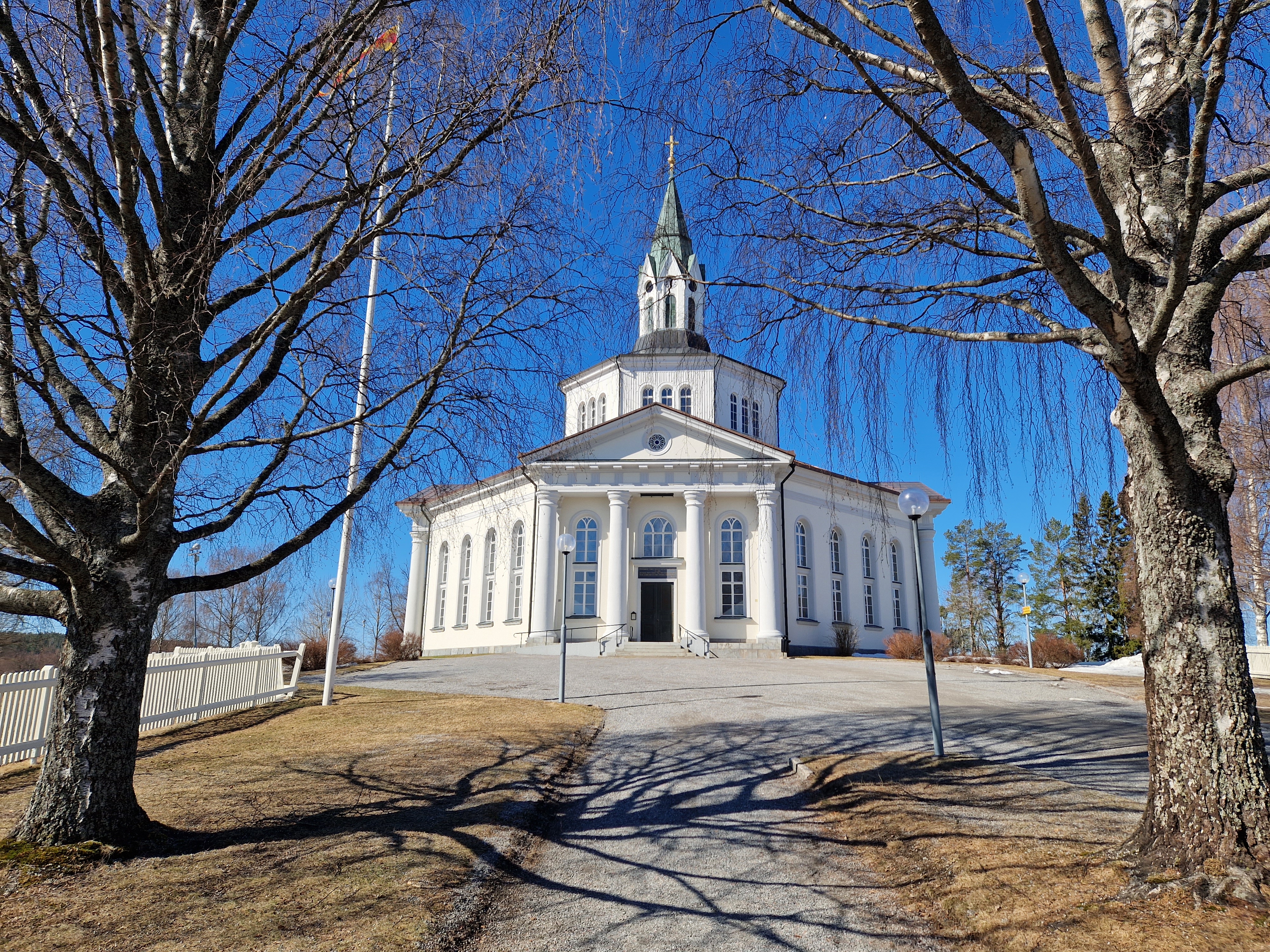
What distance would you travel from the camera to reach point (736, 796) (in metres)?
7.82

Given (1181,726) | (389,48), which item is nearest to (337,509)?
(389,48)

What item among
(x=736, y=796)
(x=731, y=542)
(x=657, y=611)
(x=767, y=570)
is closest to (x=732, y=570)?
(x=731, y=542)

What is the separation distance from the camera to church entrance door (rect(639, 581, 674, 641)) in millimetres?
31453

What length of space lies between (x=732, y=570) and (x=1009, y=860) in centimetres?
2645

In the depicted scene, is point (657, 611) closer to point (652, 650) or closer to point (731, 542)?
point (652, 650)

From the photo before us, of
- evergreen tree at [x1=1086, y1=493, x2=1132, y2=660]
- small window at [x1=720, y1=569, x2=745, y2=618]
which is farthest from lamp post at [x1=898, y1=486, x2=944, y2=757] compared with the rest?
evergreen tree at [x1=1086, y1=493, x2=1132, y2=660]

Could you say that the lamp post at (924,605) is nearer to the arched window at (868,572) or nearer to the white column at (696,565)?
the white column at (696,565)

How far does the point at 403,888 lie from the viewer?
4.97m

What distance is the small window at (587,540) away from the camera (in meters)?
31.9

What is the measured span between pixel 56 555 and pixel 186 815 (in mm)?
2685

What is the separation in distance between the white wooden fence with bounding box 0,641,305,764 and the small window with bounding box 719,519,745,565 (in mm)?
18257

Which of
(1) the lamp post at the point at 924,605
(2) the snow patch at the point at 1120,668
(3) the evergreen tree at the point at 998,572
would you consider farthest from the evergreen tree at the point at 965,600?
(1) the lamp post at the point at 924,605

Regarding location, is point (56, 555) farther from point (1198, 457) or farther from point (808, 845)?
point (1198, 457)

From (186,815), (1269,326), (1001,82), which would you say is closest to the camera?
(1001,82)
